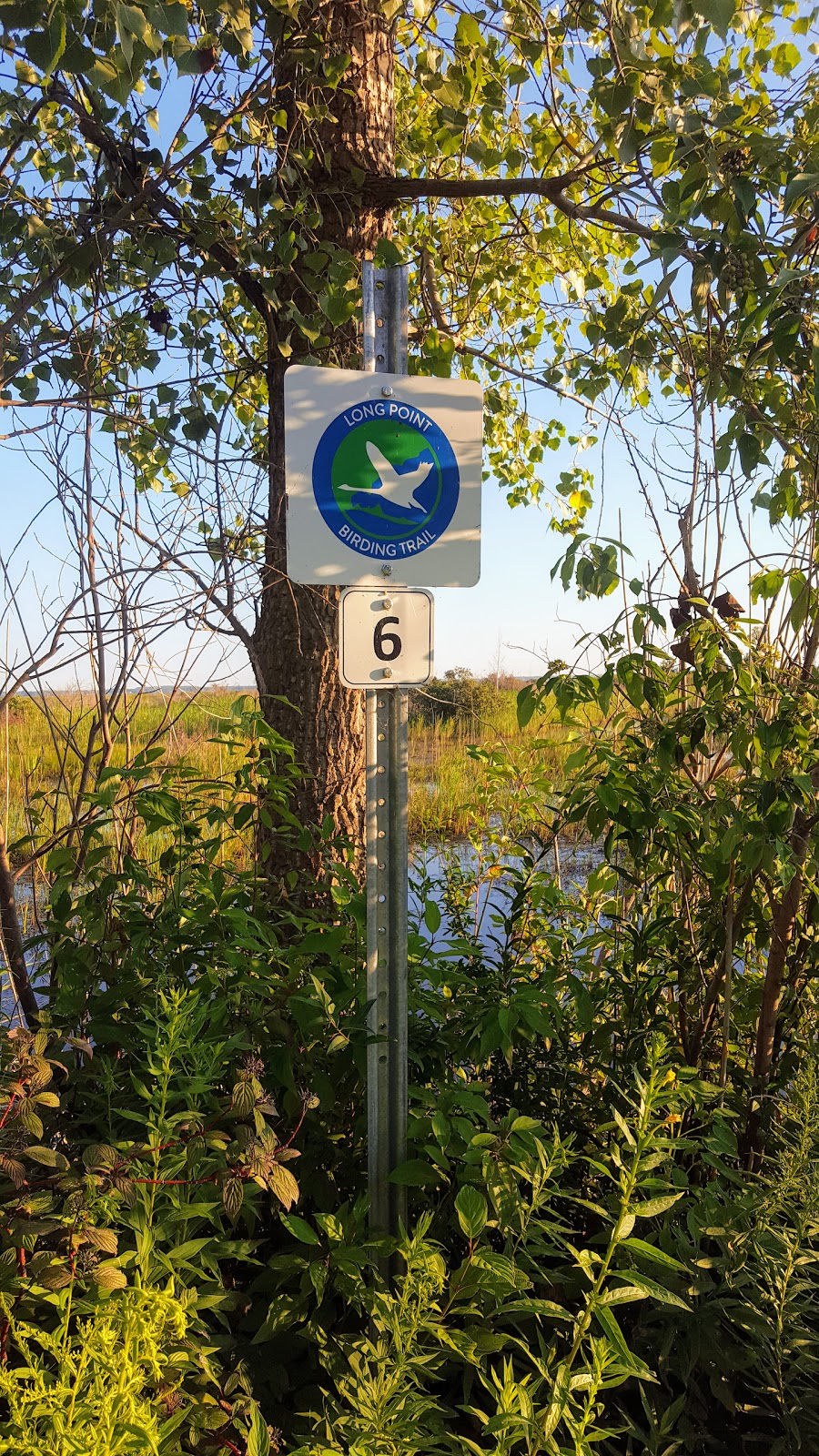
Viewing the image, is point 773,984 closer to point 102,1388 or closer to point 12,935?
point 102,1388

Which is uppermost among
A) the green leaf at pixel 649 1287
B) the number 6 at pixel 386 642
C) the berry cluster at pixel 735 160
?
the berry cluster at pixel 735 160

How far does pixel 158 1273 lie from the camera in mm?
1149

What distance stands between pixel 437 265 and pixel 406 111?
2.53 ft

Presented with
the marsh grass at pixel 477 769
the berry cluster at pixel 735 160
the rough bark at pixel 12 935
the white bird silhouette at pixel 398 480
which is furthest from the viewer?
the marsh grass at pixel 477 769

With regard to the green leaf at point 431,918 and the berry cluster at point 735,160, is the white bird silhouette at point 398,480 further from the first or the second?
the berry cluster at point 735,160

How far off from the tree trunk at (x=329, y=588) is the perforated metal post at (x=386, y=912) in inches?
49.0

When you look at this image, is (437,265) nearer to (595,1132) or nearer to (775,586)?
(775,586)

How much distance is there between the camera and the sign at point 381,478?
1.52 metres

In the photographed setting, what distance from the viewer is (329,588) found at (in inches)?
115

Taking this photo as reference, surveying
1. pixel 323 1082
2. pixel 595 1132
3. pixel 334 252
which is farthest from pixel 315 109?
pixel 595 1132

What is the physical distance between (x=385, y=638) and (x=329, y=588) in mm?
1411

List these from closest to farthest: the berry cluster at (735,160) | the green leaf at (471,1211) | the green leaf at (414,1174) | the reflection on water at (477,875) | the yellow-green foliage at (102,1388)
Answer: the yellow-green foliage at (102,1388) → the green leaf at (471,1211) → the green leaf at (414,1174) → the berry cluster at (735,160) → the reflection on water at (477,875)

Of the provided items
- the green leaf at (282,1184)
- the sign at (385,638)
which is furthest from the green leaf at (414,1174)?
the sign at (385,638)

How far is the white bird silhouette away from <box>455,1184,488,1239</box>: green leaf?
1.04 meters
